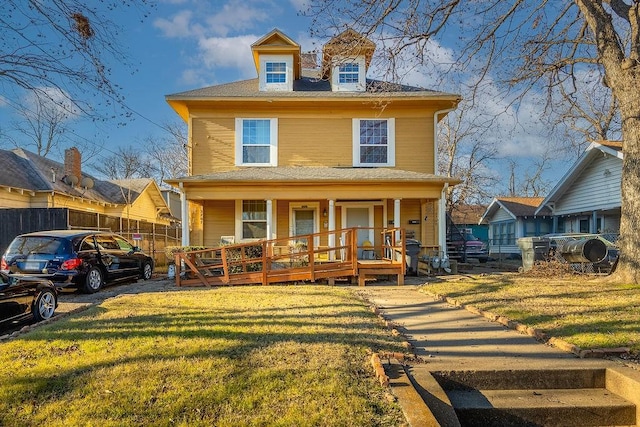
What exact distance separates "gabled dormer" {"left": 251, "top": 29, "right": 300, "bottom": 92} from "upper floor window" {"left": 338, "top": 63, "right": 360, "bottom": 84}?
185 centimetres

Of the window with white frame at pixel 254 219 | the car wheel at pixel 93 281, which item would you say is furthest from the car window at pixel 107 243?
the window with white frame at pixel 254 219

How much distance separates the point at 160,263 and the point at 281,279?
9.69 meters

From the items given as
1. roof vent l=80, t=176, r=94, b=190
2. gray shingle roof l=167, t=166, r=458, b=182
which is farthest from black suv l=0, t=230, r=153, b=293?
roof vent l=80, t=176, r=94, b=190

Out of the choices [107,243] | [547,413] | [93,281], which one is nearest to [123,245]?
[107,243]

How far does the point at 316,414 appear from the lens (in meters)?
Answer: 3.30

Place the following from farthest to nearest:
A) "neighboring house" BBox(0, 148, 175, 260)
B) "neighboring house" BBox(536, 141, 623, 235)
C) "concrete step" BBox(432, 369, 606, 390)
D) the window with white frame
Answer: "neighboring house" BBox(536, 141, 623, 235), the window with white frame, "neighboring house" BBox(0, 148, 175, 260), "concrete step" BBox(432, 369, 606, 390)

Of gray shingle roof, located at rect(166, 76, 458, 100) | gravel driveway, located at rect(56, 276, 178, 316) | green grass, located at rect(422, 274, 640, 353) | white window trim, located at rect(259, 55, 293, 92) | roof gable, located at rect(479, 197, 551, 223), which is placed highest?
white window trim, located at rect(259, 55, 293, 92)

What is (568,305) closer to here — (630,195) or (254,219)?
(630,195)

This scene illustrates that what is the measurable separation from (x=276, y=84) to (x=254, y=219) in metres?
5.20

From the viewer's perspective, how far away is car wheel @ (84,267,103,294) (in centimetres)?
1050

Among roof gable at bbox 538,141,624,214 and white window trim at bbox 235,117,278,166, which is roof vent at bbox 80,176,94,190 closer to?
white window trim at bbox 235,117,278,166

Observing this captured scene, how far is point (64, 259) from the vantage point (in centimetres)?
1005

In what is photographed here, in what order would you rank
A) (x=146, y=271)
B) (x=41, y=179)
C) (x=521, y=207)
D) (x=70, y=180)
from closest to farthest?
(x=146, y=271) → (x=41, y=179) → (x=70, y=180) → (x=521, y=207)

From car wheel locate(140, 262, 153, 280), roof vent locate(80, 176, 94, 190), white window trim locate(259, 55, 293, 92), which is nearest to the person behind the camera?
car wheel locate(140, 262, 153, 280)
